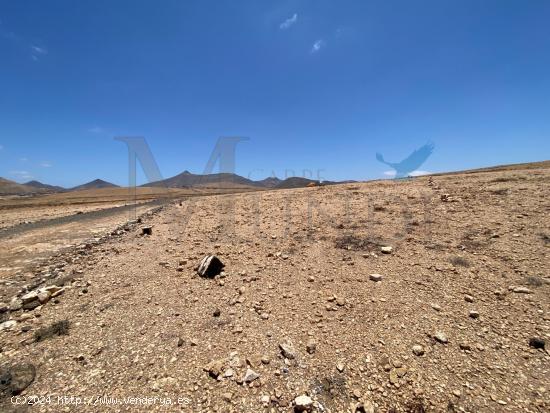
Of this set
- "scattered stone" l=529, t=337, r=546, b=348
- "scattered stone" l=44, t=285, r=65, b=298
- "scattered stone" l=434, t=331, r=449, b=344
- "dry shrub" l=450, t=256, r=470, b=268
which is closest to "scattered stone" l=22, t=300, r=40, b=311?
"scattered stone" l=44, t=285, r=65, b=298

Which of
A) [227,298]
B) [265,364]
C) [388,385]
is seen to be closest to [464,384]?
[388,385]

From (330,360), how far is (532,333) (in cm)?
350

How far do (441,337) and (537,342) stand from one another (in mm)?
1347

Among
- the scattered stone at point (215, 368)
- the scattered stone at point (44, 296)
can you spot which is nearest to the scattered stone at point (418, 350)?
the scattered stone at point (215, 368)

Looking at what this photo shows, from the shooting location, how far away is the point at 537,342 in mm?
3779

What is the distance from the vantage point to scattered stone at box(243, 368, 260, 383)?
3555mm

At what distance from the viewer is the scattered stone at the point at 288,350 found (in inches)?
156

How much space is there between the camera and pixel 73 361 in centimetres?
397

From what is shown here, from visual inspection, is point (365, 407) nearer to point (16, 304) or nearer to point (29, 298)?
point (29, 298)

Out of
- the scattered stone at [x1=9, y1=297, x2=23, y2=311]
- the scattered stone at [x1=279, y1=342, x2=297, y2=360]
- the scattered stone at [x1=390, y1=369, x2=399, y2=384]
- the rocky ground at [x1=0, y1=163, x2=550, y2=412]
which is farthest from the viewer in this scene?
the scattered stone at [x1=9, y1=297, x2=23, y2=311]

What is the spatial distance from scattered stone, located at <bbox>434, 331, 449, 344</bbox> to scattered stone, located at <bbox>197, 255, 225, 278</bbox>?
538cm

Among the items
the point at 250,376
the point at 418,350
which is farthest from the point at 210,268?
the point at 418,350

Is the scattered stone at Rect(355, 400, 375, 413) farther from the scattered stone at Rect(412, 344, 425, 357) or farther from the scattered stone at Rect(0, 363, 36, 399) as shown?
the scattered stone at Rect(0, 363, 36, 399)

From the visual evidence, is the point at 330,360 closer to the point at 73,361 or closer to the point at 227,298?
the point at 227,298
